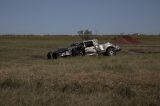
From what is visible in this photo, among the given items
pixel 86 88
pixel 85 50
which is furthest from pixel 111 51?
pixel 86 88

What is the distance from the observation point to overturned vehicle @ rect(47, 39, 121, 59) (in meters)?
29.4

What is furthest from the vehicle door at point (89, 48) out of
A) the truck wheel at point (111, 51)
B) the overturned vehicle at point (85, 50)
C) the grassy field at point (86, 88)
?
the grassy field at point (86, 88)

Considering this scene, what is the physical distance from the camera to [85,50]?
3002cm

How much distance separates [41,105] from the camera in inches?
333

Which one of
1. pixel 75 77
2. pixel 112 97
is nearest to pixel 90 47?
pixel 75 77

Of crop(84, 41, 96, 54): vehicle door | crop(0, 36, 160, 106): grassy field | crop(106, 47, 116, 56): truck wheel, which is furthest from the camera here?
crop(106, 47, 116, 56): truck wheel

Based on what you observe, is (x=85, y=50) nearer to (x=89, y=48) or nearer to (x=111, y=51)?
(x=89, y=48)

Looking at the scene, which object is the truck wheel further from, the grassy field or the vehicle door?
the grassy field

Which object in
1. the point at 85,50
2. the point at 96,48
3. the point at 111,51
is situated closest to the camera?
the point at 85,50

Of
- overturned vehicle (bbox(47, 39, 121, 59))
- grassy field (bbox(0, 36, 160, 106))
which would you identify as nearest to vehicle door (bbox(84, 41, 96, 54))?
overturned vehicle (bbox(47, 39, 121, 59))

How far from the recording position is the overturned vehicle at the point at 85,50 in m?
29.4

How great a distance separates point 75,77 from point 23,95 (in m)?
6.29

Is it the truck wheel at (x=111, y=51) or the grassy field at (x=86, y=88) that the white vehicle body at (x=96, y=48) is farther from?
the grassy field at (x=86, y=88)

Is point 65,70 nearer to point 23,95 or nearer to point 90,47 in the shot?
point 23,95
